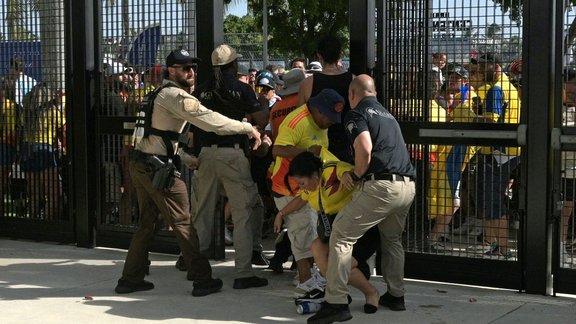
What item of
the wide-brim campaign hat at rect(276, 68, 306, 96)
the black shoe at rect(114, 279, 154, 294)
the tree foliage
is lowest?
the black shoe at rect(114, 279, 154, 294)

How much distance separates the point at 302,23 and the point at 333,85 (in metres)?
24.8

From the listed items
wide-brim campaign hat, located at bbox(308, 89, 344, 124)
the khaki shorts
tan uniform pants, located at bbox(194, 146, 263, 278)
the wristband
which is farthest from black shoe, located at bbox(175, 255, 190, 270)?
the wristband

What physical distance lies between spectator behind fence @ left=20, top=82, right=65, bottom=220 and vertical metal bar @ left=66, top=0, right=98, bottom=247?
369 millimetres

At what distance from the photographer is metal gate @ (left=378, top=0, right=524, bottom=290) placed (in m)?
7.27

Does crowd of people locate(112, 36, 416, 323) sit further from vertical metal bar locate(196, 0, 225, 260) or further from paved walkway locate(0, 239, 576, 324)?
vertical metal bar locate(196, 0, 225, 260)

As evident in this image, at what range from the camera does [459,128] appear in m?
7.38

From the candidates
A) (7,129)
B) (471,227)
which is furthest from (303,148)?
(7,129)

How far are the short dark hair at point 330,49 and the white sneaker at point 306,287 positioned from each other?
1738mm

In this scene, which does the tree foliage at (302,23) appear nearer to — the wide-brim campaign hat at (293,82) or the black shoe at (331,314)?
the wide-brim campaign hat at (293,82)

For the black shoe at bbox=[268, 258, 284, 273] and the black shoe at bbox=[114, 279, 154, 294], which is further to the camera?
the black shoe at bbox=[268, 258, 284, 273]

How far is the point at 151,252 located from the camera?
9320 mm

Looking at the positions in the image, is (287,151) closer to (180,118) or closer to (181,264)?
(180,118)

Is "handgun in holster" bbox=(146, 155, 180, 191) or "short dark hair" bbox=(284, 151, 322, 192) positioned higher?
"short dark hair" bbox=(284, 151, 322, 192)

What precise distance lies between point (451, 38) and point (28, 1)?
491cm
